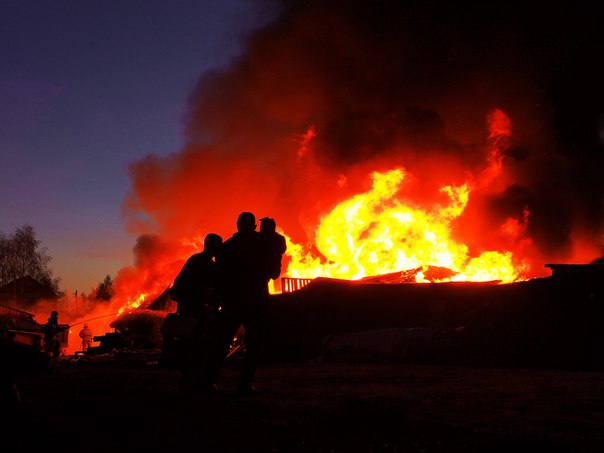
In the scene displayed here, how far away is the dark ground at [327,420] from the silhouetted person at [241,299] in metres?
0.48

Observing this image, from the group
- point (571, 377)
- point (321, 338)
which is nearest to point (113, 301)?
point (321, 338)

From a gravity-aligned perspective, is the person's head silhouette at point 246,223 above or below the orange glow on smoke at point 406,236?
below

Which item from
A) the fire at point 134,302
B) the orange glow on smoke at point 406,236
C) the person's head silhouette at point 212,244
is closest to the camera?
the person's head silhouette at point 212,244

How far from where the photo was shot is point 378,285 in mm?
18484

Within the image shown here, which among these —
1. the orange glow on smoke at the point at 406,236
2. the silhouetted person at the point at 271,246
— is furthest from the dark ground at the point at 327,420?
the orange glow on smoke at the point at 406,236

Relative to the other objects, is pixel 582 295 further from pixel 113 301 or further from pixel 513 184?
pixel 113 301

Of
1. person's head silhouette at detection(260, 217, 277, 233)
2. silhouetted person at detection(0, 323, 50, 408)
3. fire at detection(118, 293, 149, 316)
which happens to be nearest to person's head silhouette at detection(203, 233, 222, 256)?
person's head silhouette at detection(260, 217, 277, 233)

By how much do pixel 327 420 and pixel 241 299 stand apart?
8.50 ft

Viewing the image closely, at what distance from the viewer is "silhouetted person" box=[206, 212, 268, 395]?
6520mm

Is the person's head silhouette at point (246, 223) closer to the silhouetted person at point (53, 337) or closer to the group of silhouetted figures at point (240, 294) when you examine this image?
the group of silhouetted figures at point (240, 294)

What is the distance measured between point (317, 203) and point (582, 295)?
802 inches

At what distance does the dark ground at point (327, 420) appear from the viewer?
11.3 ft

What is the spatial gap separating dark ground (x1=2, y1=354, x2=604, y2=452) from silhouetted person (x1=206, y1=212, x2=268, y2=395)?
476 mm

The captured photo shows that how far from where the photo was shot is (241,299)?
6535mm
